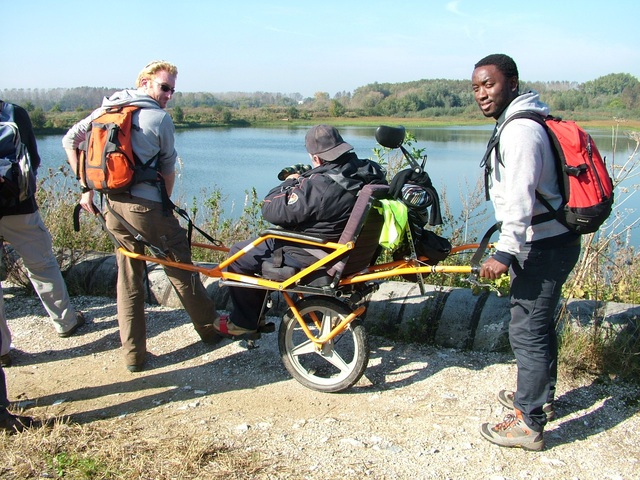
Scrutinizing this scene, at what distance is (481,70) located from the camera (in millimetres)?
3139

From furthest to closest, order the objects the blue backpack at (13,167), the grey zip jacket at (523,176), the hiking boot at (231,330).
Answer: the hiking boot at (231,330)
the blue backpack at (13,167)
the grey zip jacket at (523,176)

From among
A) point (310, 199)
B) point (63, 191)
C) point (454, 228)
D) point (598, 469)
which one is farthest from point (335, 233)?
point (63, 191)

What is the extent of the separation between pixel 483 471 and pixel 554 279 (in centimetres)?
109

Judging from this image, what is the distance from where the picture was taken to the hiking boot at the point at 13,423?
337 cm

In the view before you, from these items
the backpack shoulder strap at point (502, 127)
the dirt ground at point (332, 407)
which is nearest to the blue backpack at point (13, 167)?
the dirt ground at point (332, 407)

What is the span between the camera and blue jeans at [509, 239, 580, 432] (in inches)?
125

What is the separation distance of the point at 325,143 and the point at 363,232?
24.6 inches

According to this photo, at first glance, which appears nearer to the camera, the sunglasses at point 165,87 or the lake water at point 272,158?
the sunglasses at point 165,87

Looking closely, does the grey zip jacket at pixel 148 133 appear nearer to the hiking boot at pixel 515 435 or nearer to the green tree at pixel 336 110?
the hiking boot at pixel 515 435

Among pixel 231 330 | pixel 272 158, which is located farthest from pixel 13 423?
pixel 272 158

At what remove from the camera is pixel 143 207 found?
4.10m

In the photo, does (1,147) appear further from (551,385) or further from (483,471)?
(551,385)

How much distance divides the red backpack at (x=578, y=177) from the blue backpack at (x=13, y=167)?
3094 mm

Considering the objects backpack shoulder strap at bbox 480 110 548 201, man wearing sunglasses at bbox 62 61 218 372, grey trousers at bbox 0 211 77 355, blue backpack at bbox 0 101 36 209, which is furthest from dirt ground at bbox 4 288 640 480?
backpack shoulder strap at bbox 480 110 548 201
